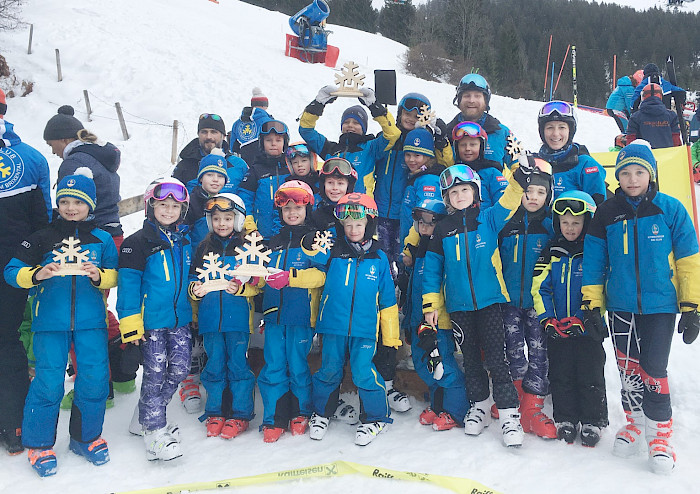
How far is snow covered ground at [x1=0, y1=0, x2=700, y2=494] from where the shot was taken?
3.62 meters

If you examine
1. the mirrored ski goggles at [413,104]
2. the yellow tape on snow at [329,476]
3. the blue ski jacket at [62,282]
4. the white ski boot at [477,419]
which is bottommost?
the yellow tape on snow at [329,476]

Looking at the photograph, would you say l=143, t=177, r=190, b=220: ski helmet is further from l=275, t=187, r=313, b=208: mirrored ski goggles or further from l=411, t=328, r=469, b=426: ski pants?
l=411, t=328, r=469, b=426: ski pants

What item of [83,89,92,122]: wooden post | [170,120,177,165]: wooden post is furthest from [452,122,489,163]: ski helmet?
[83,89,92,122]: wooden post

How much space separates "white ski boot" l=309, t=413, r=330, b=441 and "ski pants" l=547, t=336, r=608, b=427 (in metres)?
1.81

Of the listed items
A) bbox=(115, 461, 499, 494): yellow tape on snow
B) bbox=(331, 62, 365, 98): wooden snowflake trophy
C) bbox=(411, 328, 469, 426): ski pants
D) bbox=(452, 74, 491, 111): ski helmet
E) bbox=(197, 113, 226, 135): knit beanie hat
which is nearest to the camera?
bbox=(115, 461, 499, 494): yellow tape on snow

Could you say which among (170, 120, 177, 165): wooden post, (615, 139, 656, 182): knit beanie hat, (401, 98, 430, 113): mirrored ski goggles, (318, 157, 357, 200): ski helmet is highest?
(170, 120, 177, 165): wooden post

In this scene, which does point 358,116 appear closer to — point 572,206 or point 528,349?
point 572,206

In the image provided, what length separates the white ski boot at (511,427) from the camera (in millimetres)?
3848

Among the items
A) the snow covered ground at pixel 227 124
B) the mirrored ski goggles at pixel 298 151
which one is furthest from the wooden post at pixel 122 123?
the mirrored ski goggles at pixel 298 151

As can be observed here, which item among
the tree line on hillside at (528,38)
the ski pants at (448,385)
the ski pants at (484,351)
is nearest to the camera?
the ski pants at (484,351)

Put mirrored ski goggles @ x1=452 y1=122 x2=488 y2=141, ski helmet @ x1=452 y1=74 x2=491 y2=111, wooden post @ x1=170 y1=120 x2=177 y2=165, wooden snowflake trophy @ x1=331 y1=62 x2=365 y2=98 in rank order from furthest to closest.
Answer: wooden post @ x1=170 y1=120 x2=177 y2=165, wooden snowflake trophy @ x1=331 y1=62 x2=365 y2=98, ski helmet @ x1=452 y1=74 x2=491 y2=111, mirrored ski goggles @ x1=452 y1=122 x2=488 y2=141

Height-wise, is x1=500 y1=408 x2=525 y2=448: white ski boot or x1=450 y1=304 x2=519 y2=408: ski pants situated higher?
x1=450 y1=304 x2=519 y2=408: ski pants

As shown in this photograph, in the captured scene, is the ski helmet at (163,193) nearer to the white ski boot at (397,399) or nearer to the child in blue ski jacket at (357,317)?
the child in blue ski jacket at (357,317)

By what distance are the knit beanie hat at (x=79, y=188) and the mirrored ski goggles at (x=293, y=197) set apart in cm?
144
